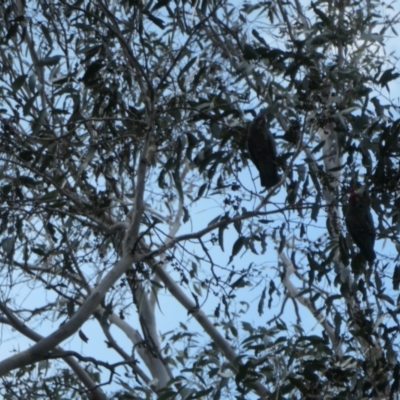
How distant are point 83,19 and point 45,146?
52.7 inches

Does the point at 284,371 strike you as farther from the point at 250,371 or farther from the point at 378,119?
the point at 378,119

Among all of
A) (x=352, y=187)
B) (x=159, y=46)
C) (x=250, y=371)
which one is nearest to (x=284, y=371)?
(x=250, y=371)

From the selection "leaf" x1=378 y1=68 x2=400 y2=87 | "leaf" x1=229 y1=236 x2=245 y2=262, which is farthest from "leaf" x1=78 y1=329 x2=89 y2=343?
"leaf" x1=378 y1=68 x2=400 y2=87

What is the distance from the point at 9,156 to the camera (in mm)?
4094

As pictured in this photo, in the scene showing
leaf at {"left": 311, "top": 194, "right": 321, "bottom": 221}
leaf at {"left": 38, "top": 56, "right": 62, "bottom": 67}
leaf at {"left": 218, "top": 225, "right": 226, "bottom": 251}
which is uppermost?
leaf at {"left": 38, "top": 56, "right": 62, "bottom": 67}

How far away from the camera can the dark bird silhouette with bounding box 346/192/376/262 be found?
3736 mm

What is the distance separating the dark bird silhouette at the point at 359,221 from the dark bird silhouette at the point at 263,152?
0.32 m

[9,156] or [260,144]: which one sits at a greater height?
[9,156]

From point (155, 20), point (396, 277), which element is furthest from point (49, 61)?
point (396, 277)

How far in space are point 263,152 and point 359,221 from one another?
470mm

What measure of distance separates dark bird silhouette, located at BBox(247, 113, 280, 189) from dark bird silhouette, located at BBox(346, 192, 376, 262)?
0.32m

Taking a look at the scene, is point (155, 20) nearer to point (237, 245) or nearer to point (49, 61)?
point (49, 61)

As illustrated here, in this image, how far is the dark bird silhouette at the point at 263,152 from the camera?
12.6 feet

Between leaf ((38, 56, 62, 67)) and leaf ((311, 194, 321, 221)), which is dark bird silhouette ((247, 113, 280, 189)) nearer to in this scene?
leaf ((311, 194, 321, 221))
